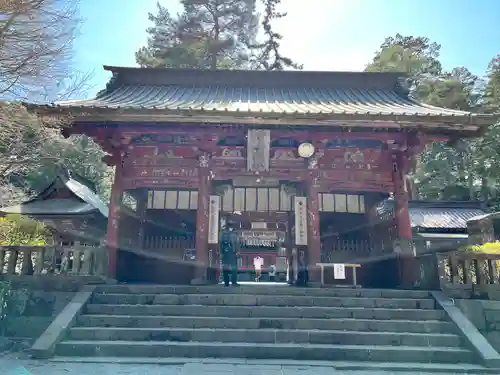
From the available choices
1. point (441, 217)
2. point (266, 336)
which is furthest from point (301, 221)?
point (441, 217)

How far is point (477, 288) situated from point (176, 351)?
676 cm

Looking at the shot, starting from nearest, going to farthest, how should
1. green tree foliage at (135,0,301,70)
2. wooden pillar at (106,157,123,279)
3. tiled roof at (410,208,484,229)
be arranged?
wooden pillar at (106,157,123,279) < tiled roof at (410,208,484,229) < green tree foliage at (135,0,301,70)

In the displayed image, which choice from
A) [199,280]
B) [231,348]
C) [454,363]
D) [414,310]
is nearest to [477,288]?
[414,310]

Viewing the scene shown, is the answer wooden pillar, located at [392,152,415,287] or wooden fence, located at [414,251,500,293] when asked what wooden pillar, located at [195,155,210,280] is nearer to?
wooden pillar, located at [392,152,415,287]

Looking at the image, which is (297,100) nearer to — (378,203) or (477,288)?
(378,203)

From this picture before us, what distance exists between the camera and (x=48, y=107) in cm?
919

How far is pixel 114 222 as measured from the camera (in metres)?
10.8

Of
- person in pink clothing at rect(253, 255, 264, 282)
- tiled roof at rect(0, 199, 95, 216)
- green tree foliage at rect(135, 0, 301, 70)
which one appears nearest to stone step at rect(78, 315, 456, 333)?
tiled roof at rect(0, 199, 95, 216)

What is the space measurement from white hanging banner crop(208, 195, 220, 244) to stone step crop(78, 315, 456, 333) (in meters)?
3.13

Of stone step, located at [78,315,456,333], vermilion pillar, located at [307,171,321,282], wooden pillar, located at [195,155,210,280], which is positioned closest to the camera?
stone step, located at [78,315,456,333]

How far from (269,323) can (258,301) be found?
2.54ft

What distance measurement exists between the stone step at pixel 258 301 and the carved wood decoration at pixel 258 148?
3936mm

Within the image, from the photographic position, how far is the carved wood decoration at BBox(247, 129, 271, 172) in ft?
35.1

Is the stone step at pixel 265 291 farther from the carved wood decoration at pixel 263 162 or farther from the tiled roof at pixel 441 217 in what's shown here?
the tiled roof at pixel 441 217
